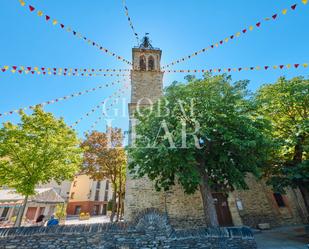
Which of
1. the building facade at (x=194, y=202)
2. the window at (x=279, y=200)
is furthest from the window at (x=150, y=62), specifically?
the window at (x=279, y=200)

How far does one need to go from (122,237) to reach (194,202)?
5.16 m

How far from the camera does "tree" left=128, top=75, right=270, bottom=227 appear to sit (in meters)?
6.79

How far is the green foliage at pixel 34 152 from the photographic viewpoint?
27.6 ft

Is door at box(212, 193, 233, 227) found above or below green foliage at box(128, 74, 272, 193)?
below

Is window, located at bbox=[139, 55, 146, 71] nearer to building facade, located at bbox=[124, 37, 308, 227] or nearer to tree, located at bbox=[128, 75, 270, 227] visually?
building facade, located at bbox=[124, 37, 308, 227]

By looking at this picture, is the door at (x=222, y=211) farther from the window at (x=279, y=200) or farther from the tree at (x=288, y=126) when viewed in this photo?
the window at (x=279, y=200)

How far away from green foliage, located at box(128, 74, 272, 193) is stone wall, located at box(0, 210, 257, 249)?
185 cm

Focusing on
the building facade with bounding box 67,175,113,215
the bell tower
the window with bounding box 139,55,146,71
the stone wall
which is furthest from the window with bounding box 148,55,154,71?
the building facade with bounding box 67,175,113,215

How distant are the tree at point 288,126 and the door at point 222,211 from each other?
3218mm

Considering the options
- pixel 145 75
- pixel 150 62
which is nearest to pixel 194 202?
pixel 145 75

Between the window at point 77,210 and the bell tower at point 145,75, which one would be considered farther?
the window at point 77,210

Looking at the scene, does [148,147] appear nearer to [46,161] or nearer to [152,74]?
[46,161]

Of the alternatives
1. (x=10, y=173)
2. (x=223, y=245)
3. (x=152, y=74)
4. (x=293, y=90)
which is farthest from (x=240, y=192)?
(x=10, y=173)

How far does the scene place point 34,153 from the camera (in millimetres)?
8500
